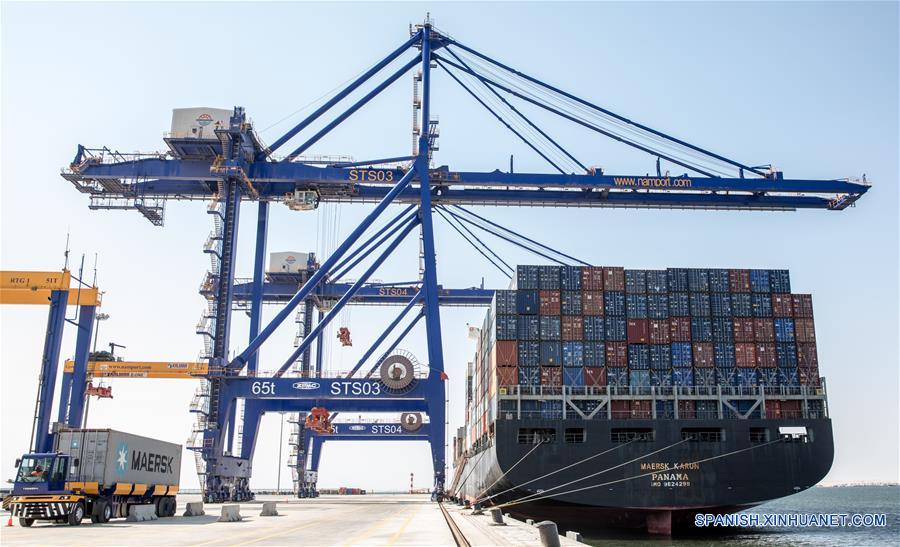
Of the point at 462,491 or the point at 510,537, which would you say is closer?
the point at 510,537

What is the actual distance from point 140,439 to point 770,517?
129 ft

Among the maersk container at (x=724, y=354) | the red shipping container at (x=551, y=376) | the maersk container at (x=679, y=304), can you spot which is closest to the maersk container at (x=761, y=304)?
the maersk container at (x=724, y=354)

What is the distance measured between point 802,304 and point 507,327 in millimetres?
13287

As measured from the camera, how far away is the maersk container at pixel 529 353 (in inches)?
1308

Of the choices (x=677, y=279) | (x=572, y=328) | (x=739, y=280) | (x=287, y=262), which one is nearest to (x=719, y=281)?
(x=739, y=280)

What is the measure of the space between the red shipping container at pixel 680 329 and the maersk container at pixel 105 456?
2212 centimetres

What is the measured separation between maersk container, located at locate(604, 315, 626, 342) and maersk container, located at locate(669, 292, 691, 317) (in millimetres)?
2244

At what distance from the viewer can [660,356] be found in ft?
107

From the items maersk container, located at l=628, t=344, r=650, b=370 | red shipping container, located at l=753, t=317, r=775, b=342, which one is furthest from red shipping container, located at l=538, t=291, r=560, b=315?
red shipping container, located at l=753, t=317, r=775, b=342

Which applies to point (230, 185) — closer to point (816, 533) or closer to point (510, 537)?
point (510, 537)

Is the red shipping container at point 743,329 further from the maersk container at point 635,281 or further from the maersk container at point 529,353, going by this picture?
the maersk container at point 529,353

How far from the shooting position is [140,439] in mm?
27141

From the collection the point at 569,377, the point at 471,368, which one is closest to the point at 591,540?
the point at 569,377

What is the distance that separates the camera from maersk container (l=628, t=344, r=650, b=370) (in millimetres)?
32656
